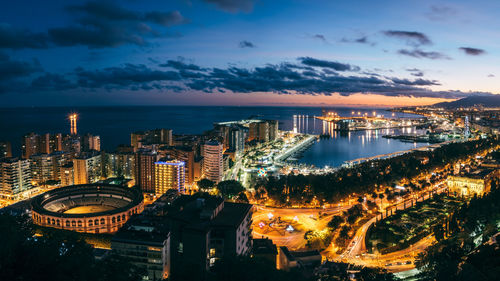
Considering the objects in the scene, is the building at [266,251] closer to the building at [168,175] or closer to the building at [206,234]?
the building at [206,234]

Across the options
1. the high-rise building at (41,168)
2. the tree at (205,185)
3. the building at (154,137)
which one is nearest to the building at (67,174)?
the high-rise building at (41,168)

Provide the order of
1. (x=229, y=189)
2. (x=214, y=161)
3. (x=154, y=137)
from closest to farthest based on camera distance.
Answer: (x=229, y=189), (x=214, y=161), (x=154, y=137)

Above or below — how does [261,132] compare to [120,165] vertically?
above

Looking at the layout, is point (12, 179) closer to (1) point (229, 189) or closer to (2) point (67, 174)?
(2) point (67, 174)

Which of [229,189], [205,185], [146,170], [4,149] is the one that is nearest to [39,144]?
[4,149]

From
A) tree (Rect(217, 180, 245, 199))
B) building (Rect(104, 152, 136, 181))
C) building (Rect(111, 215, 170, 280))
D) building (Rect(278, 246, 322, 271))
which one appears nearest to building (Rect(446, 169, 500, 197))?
tree (Rect(217, 180, 245, 199))

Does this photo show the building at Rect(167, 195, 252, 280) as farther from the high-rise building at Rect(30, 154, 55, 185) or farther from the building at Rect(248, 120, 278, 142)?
the building at Rect(248, 120, 278, 142)

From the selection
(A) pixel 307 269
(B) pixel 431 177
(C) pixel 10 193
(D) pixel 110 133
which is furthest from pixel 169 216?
(D) pixel 110 133
